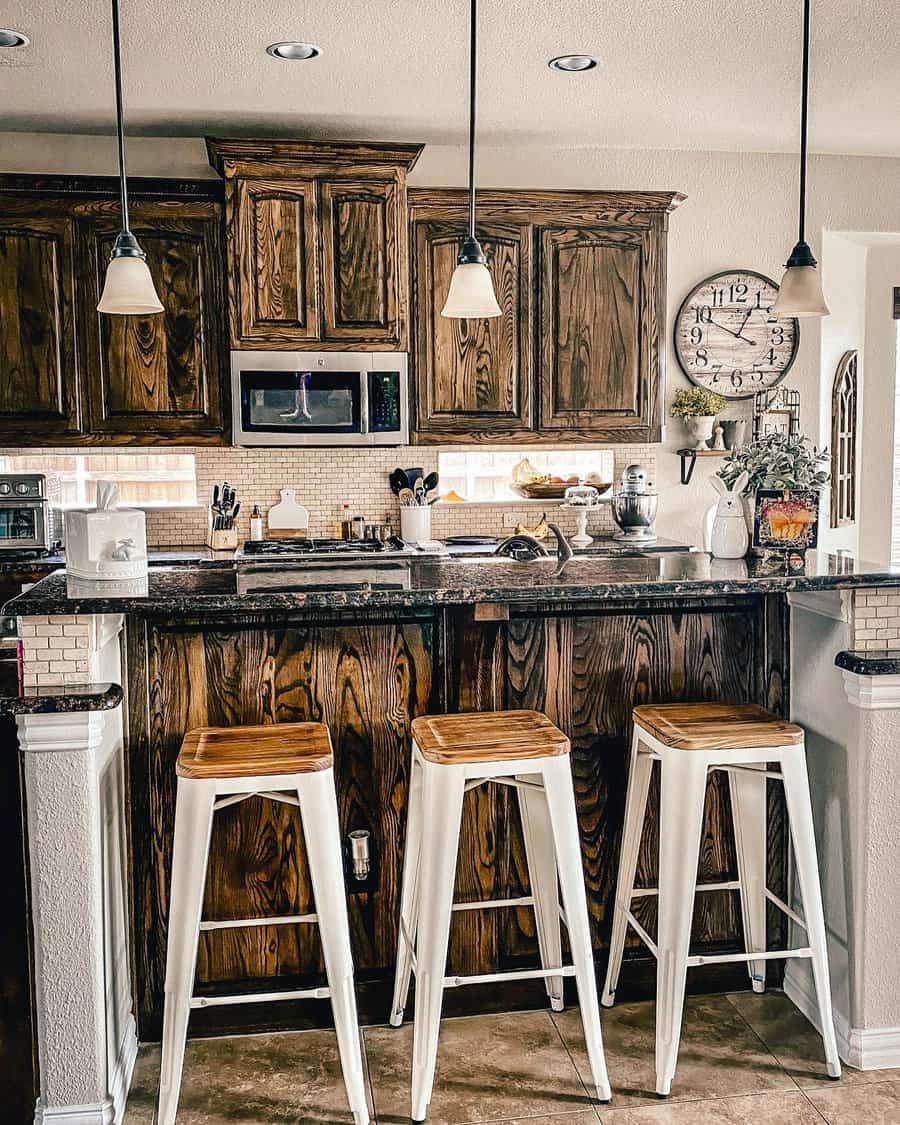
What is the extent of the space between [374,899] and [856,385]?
3.85 m

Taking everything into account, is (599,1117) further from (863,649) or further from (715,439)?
(715,439)

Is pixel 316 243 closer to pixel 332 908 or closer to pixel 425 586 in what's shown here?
pixel 425 586

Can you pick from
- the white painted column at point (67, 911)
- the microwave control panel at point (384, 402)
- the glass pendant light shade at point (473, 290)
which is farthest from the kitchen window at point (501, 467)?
the white painted column at point (67, 911)

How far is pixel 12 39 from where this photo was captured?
3.46 m

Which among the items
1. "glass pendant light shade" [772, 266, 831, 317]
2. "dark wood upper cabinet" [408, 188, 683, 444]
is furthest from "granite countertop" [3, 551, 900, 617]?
"dark wood upper cabinet" [408, 188, 683, 444]

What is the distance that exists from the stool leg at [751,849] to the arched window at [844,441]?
9.67 feet

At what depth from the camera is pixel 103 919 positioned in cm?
235

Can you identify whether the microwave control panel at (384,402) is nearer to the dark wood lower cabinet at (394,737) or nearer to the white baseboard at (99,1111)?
the dark wood lower cabinet at (394,737)

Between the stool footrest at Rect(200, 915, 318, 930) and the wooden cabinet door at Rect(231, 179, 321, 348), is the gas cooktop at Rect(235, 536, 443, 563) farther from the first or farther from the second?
the stool footrest at Rect(200, 915, 318, 930)

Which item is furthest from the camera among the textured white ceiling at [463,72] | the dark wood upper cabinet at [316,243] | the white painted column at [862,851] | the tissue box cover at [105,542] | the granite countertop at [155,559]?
the dark wood upper cabinet at [316,243]

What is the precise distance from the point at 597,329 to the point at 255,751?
3.01m

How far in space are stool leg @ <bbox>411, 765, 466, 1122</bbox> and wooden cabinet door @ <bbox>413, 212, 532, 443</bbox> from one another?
2.64 m

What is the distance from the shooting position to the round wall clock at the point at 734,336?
5.06 meters

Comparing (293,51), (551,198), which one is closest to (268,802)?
(293,51)
